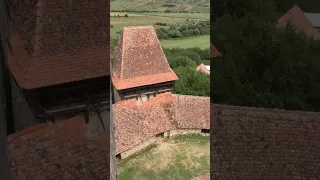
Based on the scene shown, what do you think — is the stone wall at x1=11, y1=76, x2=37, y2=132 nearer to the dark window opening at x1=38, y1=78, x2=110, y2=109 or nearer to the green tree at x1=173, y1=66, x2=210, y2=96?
the dark window opening at x1=38, y1=78, x2=110, y2=109

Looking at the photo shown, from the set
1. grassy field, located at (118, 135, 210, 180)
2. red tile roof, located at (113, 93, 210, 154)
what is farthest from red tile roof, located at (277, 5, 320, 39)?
Result: grassy field, located at (118, 135, 210, 180)

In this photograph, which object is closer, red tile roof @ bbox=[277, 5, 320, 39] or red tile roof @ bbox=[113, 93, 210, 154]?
red tile roof @ bbox=[277, 5, 320, 39]

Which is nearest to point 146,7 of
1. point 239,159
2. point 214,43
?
point 214,43

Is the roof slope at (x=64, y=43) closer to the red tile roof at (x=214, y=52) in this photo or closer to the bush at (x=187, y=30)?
the bush at (x=187, y=30)

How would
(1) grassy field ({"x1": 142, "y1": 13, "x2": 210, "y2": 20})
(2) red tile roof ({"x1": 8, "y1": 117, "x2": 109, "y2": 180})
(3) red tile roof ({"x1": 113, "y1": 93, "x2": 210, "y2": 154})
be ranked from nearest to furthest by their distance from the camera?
(2) red tile roof ({"x1": 8, "y1": 117, "x2": 109, "y2": 180}) → (1) grassy field ({"x1": 142, "y1": 13, "x2": 210, "y2": 20}) → (3) red tile roof ({"x1": 113, "y1": 93, "x2": 210, "y2": 154})

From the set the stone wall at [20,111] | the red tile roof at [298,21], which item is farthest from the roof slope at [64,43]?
the red tile roof at [298,21]

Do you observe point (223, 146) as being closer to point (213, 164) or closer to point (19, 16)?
point (213, 164)
